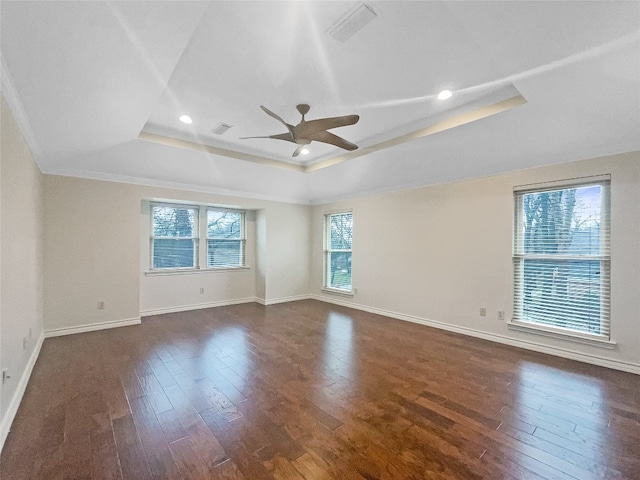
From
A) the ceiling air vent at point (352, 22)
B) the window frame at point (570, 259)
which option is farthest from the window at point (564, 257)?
the ceiling air vent at point (352, 22)

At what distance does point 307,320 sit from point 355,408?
2723mm

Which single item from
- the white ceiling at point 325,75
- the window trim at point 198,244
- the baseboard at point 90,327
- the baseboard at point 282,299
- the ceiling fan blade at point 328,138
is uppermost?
the white ceiling at point 325,75

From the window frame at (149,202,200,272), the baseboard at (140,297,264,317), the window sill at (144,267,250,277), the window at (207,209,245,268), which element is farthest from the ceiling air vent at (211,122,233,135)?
the baseboard at (140,297,264,317)

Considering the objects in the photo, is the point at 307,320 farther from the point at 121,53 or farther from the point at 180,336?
the point at 121,53

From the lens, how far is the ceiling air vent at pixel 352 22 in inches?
67.5

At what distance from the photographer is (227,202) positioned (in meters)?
5.71

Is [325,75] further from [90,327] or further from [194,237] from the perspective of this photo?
[90,327]

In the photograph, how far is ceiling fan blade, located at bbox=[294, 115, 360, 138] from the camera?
8.27 feet

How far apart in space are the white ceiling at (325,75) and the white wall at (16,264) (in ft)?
1.20

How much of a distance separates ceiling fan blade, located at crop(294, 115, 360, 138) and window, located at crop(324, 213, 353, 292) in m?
3.53

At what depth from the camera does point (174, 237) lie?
5539 mm

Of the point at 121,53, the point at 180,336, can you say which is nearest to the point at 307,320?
the point at 180,336

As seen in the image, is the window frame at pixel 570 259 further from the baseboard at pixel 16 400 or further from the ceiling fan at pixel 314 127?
the baseboard at pixel 16 400

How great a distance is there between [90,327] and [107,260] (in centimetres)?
100
